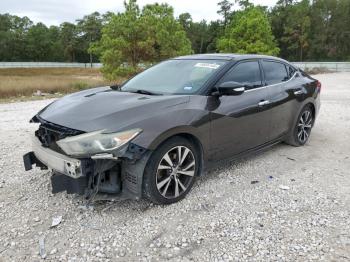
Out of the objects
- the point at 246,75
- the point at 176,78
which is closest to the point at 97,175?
the point at 176,78

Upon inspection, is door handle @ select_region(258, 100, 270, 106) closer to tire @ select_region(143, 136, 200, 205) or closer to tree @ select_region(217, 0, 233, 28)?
tire @ select_region(143, 136, 200, 205)

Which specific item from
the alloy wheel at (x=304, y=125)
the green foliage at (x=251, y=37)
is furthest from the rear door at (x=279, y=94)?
the green foliage at (x=251, y=37)

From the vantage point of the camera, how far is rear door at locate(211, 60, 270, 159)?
13.0ft

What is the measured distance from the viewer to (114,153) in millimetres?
3092

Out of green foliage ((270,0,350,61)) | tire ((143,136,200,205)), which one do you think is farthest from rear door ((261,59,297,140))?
green foliage ((270,0,350,61))

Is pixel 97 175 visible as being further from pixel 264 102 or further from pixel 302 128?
pixel 302 128

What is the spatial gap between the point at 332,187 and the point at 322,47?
189ft

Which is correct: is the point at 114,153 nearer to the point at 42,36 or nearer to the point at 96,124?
the point at 96,124

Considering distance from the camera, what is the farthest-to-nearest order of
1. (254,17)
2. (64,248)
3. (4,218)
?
(254,17)
(4,218)
(64,248)

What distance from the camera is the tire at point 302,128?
5.54 meters

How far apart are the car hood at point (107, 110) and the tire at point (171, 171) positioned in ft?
1.24

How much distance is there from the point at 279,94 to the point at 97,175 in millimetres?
2954

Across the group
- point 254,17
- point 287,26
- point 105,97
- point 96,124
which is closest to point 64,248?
point 96,124

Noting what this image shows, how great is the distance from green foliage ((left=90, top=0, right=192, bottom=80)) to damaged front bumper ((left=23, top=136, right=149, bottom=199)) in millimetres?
15917
